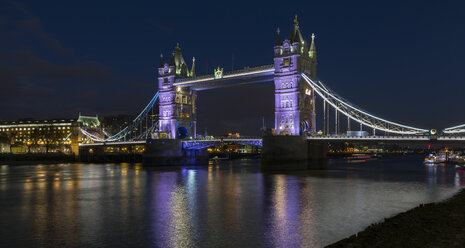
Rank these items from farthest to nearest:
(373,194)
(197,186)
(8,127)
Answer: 1. (8,127)
2. (197,186)
3. (373,194)

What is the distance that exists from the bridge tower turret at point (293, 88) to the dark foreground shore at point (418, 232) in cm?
3607

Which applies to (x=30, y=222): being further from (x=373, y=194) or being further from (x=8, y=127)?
(x=8, y=127)

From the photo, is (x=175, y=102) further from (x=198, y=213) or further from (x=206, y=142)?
(x=198, y=213)

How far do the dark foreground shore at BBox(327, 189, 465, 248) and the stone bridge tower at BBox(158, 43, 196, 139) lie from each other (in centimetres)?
5724

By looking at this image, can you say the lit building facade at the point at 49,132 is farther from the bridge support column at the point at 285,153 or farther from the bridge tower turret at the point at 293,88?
the bridge support column at the point at 285,153

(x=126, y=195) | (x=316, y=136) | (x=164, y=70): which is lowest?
(x=126, y=195)

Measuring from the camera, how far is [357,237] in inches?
558

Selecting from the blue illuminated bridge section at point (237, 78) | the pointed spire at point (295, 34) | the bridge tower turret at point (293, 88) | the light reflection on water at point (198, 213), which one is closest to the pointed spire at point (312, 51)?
the bridge tower turret at point (293, 88)

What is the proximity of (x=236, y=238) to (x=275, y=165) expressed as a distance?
3386 cm

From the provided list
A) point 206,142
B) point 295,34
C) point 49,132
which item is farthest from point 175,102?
point 49,132

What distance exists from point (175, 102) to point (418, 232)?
2411 inches

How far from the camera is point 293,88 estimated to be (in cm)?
5572

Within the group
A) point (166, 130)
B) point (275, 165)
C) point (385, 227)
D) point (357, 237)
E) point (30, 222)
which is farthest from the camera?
point (166, 130)

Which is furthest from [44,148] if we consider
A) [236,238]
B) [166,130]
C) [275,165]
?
[236,238]
